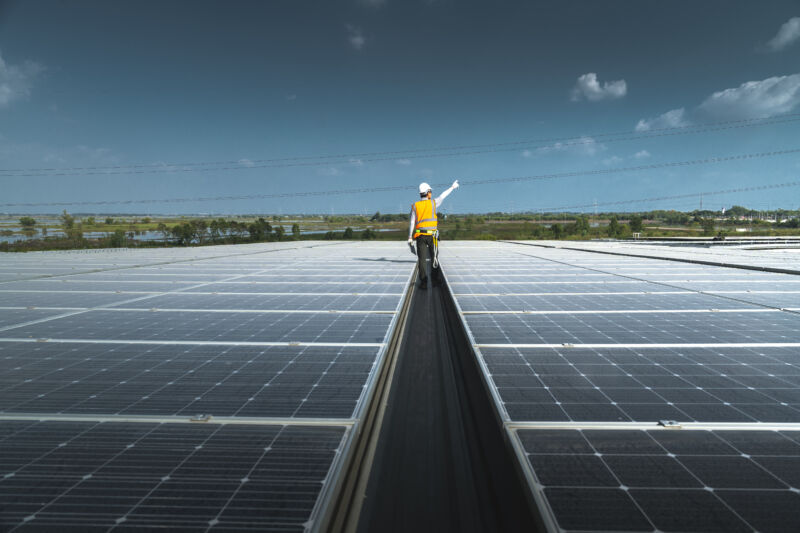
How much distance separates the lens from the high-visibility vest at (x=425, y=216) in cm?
875

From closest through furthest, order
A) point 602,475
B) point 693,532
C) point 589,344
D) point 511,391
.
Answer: point 693,532 < point 602,475 < point 511,391 < point 589,344

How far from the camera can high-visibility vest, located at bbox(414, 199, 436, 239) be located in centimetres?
875

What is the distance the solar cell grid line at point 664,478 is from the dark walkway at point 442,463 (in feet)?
0.72

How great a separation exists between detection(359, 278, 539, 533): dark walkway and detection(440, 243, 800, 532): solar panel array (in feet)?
0.94

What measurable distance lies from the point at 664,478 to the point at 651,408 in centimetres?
75

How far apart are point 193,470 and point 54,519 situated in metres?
0.53

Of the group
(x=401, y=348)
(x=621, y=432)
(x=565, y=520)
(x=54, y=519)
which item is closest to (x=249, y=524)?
(x=54, y=519)

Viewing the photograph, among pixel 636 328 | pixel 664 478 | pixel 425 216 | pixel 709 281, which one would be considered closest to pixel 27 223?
pixel 425 216

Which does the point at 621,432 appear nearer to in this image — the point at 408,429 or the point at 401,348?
the point at 408,429

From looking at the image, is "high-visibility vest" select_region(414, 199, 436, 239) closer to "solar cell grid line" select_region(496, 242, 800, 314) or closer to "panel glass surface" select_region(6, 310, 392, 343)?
"panel glass surface" select_region(6, 310, 392, 343)

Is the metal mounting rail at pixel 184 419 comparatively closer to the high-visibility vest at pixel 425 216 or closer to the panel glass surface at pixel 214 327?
the panel glass surface at pixel 214 327

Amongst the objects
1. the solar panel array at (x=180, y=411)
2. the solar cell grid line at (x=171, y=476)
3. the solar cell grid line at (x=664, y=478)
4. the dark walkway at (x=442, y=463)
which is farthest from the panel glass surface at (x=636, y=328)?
A: the solar cell grid line at (x=171, y=476)

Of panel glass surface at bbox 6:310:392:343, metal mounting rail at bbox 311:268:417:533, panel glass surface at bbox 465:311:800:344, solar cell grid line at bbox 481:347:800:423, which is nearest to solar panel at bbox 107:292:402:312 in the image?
panel glass surface at bbox 6:310:392:343

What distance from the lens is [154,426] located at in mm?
2260
